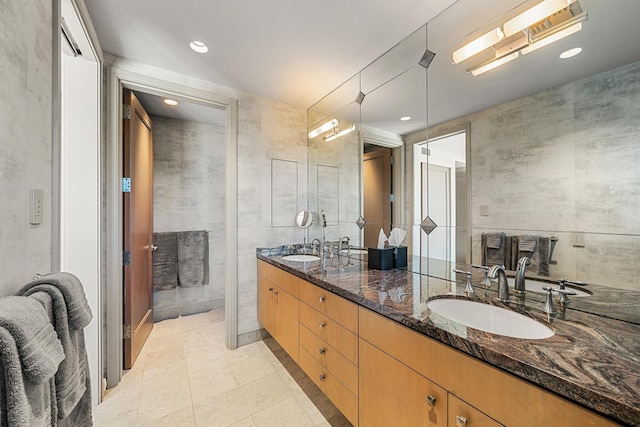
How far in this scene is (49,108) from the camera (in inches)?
39.0

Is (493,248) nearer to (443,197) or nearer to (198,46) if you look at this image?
(443,197)

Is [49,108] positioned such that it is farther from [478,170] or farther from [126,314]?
[478,170]

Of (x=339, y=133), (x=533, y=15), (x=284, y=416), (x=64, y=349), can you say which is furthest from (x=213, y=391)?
(x=533, y=15)

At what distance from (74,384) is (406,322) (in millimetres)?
1165

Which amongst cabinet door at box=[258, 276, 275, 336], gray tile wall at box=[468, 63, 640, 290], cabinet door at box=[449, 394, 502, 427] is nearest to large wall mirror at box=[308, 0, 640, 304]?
gray tile wall at box=[468, 63, 640, 290]

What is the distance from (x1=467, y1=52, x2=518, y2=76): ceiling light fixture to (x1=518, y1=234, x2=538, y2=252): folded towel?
2.88 ft

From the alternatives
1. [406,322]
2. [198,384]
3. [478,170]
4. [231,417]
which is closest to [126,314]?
[198,384]

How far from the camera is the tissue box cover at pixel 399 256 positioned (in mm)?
1824

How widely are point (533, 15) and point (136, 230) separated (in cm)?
296

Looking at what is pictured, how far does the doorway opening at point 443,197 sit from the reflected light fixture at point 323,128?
1.06 meters

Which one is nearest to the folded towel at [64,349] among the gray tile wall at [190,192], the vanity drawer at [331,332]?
the vanity drawer at [331,332]

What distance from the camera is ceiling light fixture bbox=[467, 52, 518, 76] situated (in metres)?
1.25

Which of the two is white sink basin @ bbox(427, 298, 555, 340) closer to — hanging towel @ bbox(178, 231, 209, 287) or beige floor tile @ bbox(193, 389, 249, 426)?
beige floor tile @ bbox(193, 389, 249, 426)

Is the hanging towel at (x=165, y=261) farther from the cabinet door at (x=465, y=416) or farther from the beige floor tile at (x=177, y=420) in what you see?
the cabinet door at (x=465, y=416)
